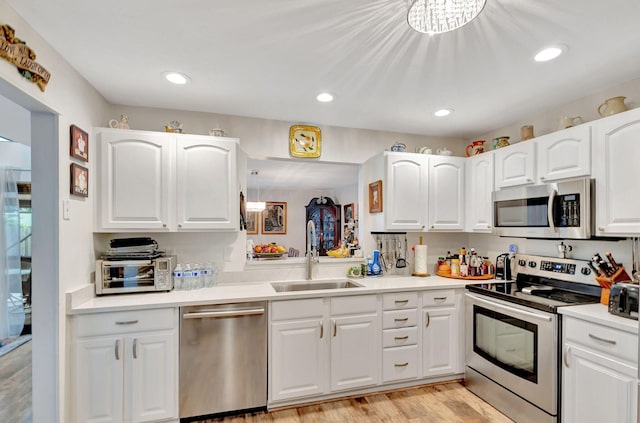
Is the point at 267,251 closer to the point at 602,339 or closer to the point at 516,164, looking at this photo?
the point at 516,164

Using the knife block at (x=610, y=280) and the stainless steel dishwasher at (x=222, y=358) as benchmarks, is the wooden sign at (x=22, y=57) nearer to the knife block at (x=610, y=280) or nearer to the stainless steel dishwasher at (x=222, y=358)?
the stainless steel dishwasher at (x=222, y=358)

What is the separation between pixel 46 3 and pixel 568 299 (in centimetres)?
345

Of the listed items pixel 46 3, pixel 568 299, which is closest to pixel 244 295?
pixel 46 3

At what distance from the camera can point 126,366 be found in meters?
2.04

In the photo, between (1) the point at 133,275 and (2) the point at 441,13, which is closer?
(2) the point at 441,13

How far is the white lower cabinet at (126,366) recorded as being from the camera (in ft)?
6.49

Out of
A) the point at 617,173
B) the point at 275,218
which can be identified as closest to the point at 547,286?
the point at 617,173

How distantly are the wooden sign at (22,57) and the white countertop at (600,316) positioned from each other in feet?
10.5

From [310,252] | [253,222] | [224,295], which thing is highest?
[253,222]

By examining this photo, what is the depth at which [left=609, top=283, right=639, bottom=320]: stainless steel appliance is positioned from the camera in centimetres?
172

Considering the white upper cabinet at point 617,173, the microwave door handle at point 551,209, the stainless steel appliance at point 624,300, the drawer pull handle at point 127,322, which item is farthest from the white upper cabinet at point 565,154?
the drawer pull handle at point 127,322

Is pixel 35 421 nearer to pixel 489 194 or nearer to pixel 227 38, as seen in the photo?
pixel 227 38

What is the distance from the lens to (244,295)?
91.0 inches

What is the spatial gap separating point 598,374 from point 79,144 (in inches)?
134
